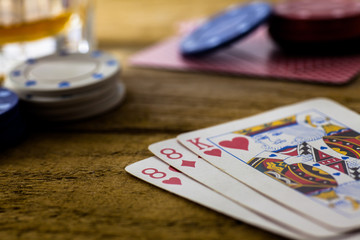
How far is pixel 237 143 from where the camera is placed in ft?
2.14

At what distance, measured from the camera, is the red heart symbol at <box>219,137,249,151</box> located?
642 mm

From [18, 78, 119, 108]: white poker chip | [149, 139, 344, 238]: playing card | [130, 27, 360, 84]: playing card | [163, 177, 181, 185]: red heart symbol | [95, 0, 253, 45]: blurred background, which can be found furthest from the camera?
[95, 0, 253, 45]: blurred background

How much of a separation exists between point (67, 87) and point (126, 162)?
0.63ft

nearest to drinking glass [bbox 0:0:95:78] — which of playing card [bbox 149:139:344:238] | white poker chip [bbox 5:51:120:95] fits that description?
white poker chip [bbox 5:51:120:95]

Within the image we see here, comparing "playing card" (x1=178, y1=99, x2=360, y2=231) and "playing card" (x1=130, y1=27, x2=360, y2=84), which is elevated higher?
"playing card" (x1=130, y1=27, x2=360, y2=84)

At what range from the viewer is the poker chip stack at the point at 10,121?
674mm

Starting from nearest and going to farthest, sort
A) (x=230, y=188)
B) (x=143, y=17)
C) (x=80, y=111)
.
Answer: (x=230, y=188) < (x=80, y=111) < (x=143, y=17)

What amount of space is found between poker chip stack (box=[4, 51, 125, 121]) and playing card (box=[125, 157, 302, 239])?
20 cm

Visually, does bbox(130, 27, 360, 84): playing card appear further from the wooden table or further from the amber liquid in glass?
the amber liquid in glass

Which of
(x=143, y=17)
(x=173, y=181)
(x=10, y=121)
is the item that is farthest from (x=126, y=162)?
(x=143, y=17)

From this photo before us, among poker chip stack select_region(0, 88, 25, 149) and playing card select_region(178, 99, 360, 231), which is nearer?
playing card select_region(178, 99, 360, 231)

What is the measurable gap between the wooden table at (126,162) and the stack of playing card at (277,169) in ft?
0.08

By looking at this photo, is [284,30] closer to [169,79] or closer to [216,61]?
[216,61]

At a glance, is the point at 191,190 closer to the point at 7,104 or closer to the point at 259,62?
the point at 7,104
